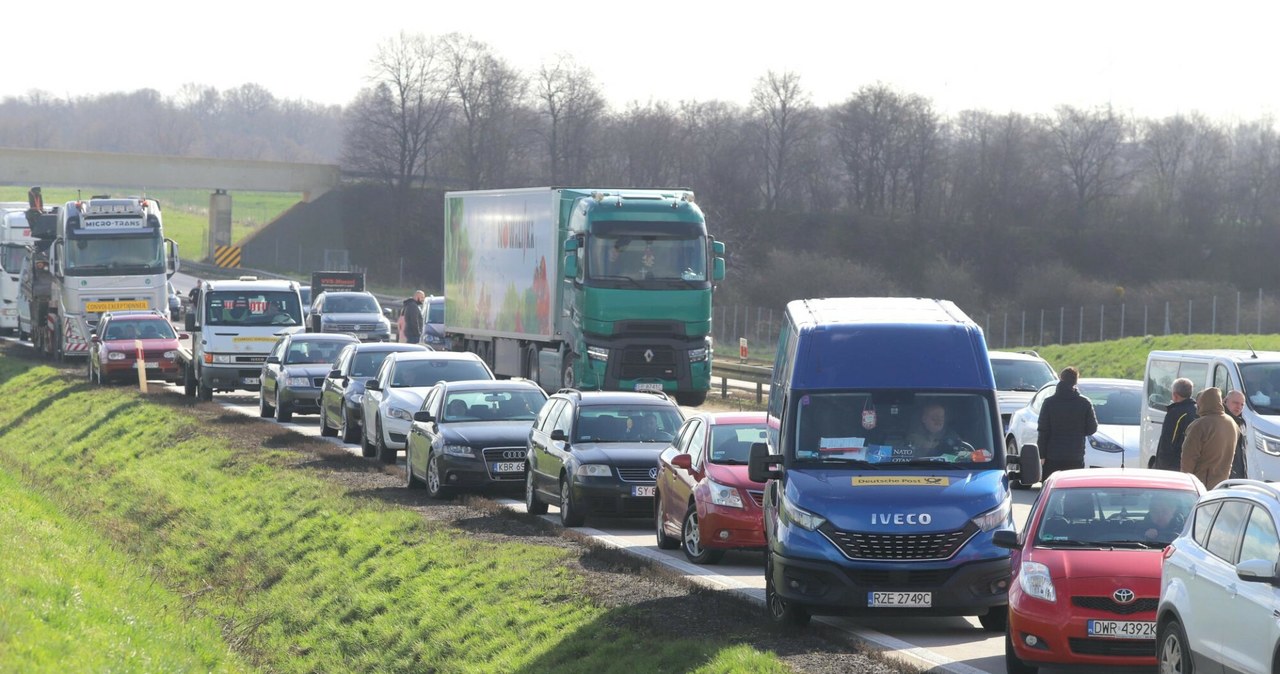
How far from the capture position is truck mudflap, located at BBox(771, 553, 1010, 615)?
1199 centimetres

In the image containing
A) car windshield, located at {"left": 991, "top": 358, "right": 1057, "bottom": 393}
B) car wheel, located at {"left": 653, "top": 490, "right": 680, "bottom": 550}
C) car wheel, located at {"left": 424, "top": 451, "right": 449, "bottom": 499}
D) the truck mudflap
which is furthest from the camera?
car windshield, located at {"left": 991, "top": 358, "right": 1057, "bottom": 393}

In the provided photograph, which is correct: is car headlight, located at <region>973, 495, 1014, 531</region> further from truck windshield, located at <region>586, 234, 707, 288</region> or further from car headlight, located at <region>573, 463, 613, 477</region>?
truck windshield, located at <region>586, 234, 707, 288</region>

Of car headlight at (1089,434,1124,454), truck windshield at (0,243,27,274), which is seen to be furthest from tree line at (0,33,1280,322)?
car headlight at (1089,434,1124,454)

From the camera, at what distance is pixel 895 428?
12727 millimetres

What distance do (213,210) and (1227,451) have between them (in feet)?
321

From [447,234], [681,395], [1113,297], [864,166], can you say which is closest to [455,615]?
[681,395]

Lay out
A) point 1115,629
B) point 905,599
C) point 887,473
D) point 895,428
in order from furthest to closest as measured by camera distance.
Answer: point 895,428
point 887,473
point 905,599
point 1115,629

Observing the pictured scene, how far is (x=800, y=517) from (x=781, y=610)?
2.87 ft

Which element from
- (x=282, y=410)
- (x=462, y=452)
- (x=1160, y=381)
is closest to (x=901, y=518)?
(x=462, y=452)

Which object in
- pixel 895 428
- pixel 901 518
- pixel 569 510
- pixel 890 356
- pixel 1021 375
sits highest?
pixel 890 356

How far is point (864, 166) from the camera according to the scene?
119438 millimetres

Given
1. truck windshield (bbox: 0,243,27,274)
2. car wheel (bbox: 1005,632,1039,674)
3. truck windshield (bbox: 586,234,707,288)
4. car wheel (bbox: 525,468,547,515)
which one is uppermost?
truck windshield (bbox: 586,234,707,288)

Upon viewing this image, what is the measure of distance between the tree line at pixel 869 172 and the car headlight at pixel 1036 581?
294 feet

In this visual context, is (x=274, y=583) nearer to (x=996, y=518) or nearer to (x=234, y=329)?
(x=996, y=518)
